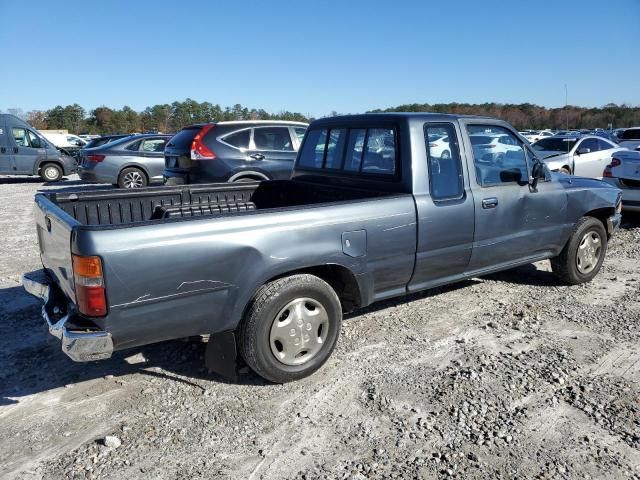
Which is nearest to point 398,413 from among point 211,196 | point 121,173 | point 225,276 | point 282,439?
point 282,439

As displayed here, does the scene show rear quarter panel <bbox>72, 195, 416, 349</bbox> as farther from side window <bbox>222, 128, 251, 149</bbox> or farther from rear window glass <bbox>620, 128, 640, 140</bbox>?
rear window glass <bbox>620, 128, 640, 140</bbox>

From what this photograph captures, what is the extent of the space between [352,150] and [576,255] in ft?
9.01

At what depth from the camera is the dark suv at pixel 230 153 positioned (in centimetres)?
858

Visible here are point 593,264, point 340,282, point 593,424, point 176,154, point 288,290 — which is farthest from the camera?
point 176,154

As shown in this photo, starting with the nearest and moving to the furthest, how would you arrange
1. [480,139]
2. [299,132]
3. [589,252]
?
[480,139] < [589,252] < [299,132]

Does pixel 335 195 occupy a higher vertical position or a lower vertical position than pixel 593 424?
higher

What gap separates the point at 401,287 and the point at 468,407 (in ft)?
3.70

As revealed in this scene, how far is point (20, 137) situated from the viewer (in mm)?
17344

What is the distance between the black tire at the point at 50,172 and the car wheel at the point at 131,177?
514cm

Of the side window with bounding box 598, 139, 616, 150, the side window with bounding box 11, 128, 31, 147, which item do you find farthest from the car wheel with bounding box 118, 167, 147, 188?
the side window with bounding box 598, 139, 616, 150

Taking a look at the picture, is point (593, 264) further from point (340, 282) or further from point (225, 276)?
point (225, 276)

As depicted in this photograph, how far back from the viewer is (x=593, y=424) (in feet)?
10.1

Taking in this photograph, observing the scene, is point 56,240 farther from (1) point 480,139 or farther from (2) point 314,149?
(1) point 480,139

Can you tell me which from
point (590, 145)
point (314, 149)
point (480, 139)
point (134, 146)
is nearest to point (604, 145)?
point (590, 145)
